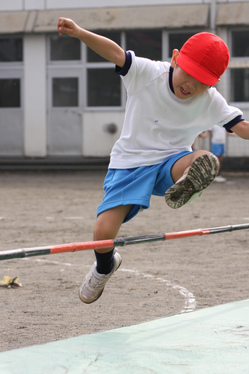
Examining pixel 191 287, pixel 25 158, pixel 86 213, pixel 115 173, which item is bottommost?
pixel 25 158

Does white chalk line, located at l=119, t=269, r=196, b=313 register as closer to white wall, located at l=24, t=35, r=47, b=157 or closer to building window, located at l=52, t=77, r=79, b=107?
white wall, located at l=24, t=35, r=47, b=157

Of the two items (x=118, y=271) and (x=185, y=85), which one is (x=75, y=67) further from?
(x=185, y=85)

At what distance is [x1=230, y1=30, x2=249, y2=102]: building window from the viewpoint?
19297mm

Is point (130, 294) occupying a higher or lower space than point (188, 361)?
lower

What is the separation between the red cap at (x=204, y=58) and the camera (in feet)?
13.6

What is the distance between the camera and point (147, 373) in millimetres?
3535

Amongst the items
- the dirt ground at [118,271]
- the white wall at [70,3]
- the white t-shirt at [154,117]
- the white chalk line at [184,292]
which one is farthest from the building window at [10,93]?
the white t-shirt at [154,117]

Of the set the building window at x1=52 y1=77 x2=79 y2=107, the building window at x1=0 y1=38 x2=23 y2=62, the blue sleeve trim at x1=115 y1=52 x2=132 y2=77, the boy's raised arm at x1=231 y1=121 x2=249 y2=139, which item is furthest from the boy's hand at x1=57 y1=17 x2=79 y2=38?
the building window at x1=0 y1=38 x2=23 y2=62

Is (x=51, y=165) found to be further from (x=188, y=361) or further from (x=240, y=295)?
(x=188, y=361)

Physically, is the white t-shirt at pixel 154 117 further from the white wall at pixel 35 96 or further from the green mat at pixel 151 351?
the white wall at pixel 35 96

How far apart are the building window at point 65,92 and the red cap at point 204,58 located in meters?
16.9

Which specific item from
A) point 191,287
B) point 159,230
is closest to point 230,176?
point 159,230

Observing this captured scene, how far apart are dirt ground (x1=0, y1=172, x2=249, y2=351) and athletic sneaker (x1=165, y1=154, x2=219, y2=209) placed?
3.59ft

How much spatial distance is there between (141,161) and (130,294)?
161 cm
